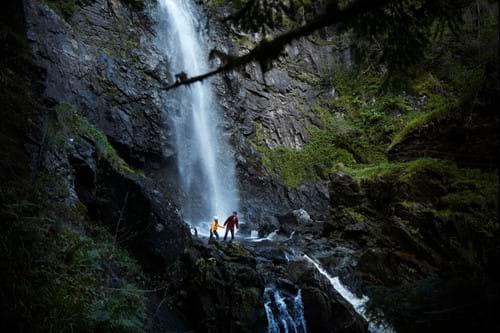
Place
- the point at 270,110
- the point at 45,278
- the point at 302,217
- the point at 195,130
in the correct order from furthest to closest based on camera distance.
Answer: the point at 270,110, the point at 195,130, the point at 302,217, the point at 45,278

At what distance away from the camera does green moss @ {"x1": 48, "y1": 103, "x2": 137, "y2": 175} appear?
9.97 meters

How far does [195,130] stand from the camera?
19.0 metres

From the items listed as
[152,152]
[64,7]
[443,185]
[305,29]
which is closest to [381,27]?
[305,29]

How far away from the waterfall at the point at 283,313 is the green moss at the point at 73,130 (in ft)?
17.5

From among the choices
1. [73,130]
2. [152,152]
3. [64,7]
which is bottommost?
[73,130]

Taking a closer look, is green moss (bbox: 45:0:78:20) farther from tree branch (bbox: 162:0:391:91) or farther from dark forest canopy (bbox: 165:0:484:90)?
tree branch (bbox: 162:0:391:91)

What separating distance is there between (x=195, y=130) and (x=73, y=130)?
27.5 feet

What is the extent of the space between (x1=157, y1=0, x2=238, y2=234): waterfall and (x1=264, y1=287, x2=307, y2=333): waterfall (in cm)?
758

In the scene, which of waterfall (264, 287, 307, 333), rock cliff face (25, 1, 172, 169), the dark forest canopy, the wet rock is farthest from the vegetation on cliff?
the wet rock

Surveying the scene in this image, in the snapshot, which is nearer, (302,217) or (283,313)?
(283,313)

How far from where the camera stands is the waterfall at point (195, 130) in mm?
17781

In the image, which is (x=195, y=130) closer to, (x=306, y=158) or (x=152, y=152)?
(x=152, y=152)

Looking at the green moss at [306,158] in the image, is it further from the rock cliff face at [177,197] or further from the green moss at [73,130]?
the green moss at [73,130]

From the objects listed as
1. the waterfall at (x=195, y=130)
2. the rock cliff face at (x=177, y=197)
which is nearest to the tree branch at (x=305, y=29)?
the rock cliff face at (x=177, y=197)
